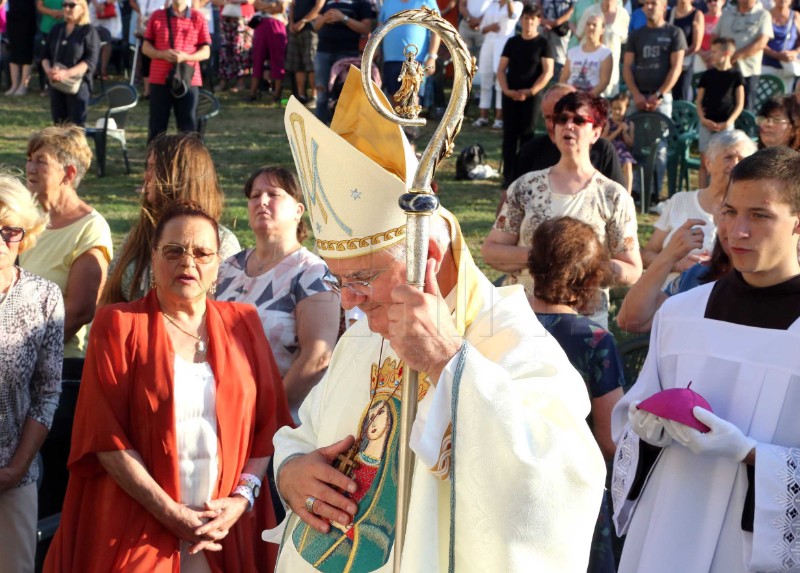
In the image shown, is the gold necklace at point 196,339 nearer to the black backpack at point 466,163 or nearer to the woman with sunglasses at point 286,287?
the woman with sunglasses at point 286,287

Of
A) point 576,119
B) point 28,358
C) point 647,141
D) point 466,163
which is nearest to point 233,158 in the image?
point 466,163

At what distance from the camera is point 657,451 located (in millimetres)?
3602

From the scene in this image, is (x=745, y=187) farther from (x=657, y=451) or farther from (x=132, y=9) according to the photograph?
(x=132, y=9)

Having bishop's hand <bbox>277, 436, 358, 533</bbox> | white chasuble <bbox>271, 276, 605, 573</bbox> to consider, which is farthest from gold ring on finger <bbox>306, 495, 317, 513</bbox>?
white chasuble <bbox>271, 276, 605, 573</bbox>

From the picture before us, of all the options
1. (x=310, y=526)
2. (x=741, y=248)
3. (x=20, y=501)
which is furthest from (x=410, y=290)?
(x=20, y=501)

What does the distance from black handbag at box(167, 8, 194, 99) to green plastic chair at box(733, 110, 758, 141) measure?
5.81 metres

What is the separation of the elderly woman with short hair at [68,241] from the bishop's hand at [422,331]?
3290 millimetres

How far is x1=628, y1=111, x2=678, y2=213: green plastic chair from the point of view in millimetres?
11695

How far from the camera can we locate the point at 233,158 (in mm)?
14008

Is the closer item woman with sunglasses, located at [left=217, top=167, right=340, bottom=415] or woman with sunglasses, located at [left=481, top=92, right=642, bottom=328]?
woman with sunglasses, located at [left=217, top=167, right=340, bottom=415]

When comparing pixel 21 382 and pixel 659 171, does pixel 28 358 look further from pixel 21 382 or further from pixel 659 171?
pixel 659 171

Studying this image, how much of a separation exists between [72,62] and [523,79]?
495 centimetres

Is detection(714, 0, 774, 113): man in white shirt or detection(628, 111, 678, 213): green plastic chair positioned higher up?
detection(714, 0, 774, 113): man in white shirt

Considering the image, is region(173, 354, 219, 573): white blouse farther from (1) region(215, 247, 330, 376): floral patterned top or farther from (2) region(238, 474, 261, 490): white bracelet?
(1) region(215, 247, 330, 376): floral patterned top
